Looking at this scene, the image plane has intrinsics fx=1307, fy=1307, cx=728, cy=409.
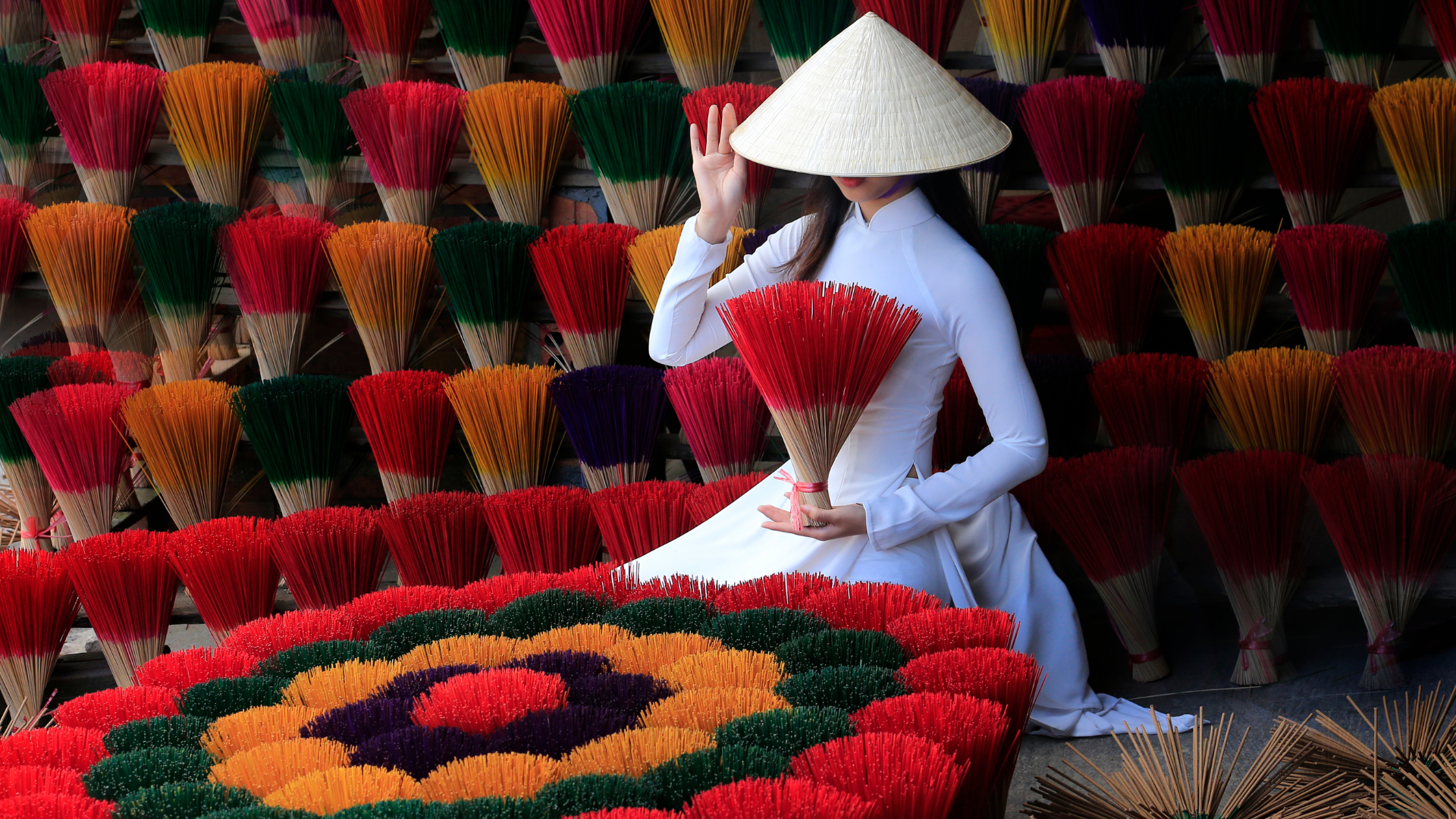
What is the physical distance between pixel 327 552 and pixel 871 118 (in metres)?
0.87

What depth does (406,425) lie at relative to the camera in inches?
72.6

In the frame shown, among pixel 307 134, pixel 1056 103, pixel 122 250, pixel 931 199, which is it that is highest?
pixel 307 134

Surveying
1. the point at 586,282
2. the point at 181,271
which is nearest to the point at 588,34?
the point at 586,282

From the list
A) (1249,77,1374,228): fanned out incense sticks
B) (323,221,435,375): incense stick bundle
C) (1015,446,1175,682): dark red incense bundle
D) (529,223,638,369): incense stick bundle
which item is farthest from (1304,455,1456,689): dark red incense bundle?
(323,221,435,375): incense stick bundle

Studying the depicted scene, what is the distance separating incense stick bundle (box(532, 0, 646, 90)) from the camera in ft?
6.63

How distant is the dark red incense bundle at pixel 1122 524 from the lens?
1.56 m

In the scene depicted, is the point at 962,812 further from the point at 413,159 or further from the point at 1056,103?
the point at 413,159

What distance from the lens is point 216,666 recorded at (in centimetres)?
99

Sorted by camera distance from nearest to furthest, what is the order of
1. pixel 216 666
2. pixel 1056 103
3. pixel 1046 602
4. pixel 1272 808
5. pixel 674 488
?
1. pixel 1272 808
2. pixel 216 666
3. pixel 1046 602
4. pixel 674 488
5. pixel 1056 103

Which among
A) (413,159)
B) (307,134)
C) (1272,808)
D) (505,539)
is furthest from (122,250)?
(1272,808)

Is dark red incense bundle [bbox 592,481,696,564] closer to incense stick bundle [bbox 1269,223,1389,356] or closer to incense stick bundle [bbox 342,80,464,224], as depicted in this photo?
incense stick bundle [bbox 342,80,464,224]

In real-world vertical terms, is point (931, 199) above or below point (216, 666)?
above

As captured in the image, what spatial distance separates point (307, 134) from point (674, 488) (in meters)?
0.87

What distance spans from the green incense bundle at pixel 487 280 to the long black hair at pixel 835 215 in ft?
1.63
